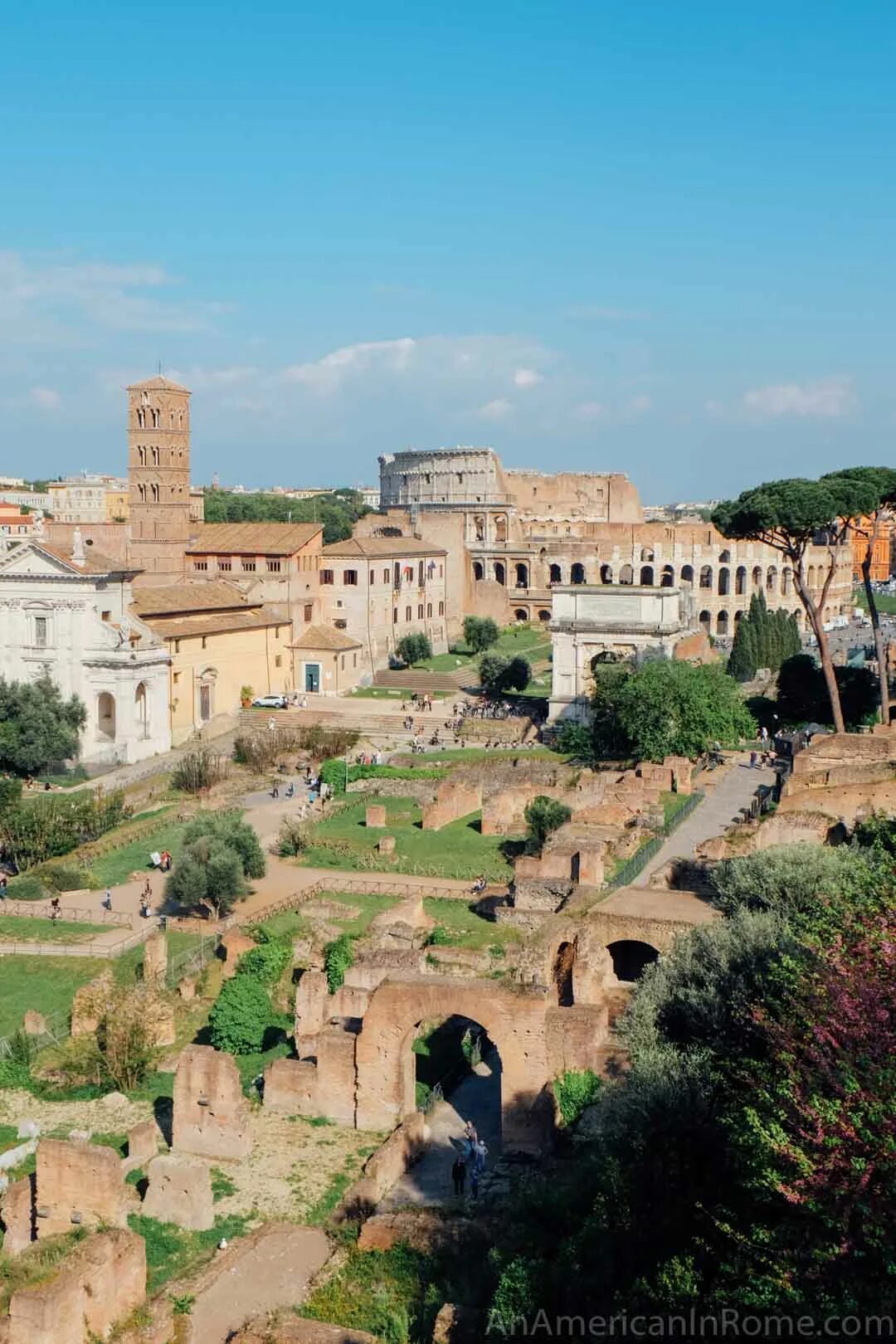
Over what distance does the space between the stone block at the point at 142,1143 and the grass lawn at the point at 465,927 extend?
21.8 feet

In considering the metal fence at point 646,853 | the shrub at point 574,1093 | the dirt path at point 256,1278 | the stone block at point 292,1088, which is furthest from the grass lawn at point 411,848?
the dirt path at point 256,1278

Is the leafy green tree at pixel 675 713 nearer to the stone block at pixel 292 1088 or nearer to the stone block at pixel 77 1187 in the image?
the stone block at pixel 292 1088

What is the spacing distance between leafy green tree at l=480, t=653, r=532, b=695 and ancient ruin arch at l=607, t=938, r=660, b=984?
2747 cm

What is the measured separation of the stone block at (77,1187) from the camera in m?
13.8

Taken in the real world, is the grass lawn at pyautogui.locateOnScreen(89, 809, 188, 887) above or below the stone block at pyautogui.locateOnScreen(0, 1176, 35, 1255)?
above

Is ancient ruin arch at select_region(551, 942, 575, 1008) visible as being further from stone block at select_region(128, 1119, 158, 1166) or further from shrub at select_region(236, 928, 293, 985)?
stone block at select_region(128, 1119, 158, 1166)

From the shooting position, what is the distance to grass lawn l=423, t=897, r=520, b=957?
2308 cm

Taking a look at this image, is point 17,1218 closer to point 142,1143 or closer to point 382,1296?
point 142,1143

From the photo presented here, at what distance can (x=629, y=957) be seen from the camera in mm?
21328

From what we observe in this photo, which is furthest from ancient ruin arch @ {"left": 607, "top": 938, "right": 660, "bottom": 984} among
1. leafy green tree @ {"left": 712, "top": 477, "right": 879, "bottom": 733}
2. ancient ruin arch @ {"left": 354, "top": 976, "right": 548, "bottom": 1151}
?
leafy green tree @ {"left": 712, "top": 477, "right": 879, "bottom": 733}

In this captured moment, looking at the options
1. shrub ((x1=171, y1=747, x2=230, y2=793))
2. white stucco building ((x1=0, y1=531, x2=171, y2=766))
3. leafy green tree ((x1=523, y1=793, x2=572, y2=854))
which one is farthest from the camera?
white stucco building ((x1=0, y1=531, x2=171, y2=766))

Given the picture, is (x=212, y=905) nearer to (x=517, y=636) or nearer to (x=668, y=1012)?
(x=668, y=1012)

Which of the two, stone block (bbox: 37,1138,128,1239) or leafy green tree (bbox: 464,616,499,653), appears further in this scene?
leafy green tree (bbox: 464,616,499,653)

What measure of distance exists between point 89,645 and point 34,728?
14.4 feet
